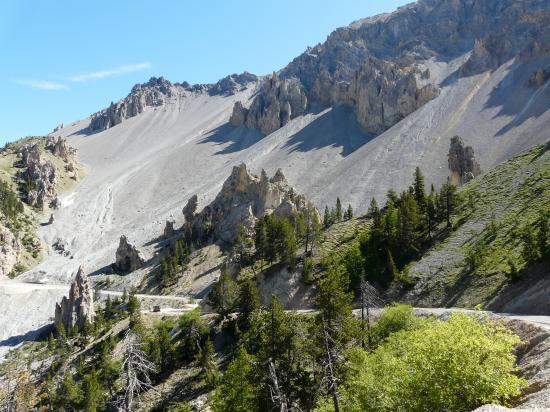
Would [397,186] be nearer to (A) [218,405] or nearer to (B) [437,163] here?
(B) [437,163]

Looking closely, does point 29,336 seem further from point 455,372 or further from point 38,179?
point 38,179

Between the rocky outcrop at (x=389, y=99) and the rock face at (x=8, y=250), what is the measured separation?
138417 mm

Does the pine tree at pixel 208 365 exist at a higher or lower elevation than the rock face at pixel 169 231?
lower

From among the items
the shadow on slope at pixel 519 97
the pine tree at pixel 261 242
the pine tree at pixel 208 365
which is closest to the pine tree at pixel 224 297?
the pine tree at pixel 208 365

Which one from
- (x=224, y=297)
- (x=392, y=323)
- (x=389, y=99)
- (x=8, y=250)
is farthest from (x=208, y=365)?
(x=389, y=99)

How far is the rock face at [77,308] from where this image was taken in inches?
3182

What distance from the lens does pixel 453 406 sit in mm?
20266

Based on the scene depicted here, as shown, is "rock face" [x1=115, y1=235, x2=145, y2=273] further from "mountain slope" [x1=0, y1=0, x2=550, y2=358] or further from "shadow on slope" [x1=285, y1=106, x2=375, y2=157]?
"shadow on slope" [x1=285, y1=106, x2=375, y2=157]

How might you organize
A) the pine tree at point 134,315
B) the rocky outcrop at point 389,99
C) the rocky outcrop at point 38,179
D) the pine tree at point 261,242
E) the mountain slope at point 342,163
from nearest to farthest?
1. the pine tree at point 134,315
2. the pine tree at point 261,242
3. the mountain slope at point 342,163
4. the rocky outcrop at point 38,179
5. the rocky outcrop at point 389,99

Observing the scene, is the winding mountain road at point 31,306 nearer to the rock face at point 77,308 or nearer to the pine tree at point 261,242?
the rock face at point 77,308

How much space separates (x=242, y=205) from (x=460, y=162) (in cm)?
5457

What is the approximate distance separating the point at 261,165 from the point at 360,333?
142359 millimetres

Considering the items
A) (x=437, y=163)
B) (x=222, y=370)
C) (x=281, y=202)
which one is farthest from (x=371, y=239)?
(x=437, y=163)

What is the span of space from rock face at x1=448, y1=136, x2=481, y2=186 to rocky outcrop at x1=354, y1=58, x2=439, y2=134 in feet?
251
